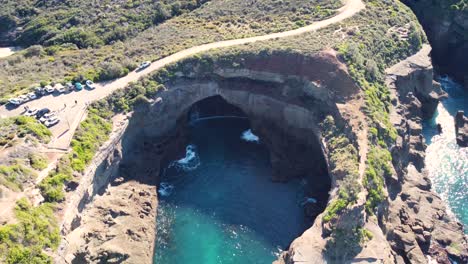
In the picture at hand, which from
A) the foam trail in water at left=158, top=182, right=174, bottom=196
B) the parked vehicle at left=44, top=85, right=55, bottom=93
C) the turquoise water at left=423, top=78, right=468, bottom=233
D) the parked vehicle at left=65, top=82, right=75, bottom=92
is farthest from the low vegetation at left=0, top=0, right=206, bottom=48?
the turquoise water at left=423, top=78, right=468, bottom=233

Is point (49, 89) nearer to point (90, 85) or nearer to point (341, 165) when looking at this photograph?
point (90, 85)

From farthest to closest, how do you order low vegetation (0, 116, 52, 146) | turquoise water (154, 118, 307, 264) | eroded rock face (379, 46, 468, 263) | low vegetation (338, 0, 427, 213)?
low vegetation (338, 0, 427, 213), eroded rock face (379, 46, 468, 263), turquoise water (154, 118, 307, 264), low vegetation (0, 116, 52, 146)

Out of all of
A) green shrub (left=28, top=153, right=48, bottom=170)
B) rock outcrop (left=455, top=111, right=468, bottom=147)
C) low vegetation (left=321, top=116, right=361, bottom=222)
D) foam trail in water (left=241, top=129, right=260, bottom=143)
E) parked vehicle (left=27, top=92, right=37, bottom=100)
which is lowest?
rock outcrop (left=455, top=111, right=468, bottom=147)

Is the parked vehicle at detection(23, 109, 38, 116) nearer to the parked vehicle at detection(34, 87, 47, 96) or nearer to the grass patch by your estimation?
the parked vehicle at detection(34, 87, 47, 96)

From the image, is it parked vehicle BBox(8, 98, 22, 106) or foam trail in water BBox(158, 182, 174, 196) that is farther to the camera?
foam trail in water BBox(158, 182, 174, 196)

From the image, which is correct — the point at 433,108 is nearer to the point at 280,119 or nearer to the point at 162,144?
the point at 280,119

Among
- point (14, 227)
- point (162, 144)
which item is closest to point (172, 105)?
point (162, 144)

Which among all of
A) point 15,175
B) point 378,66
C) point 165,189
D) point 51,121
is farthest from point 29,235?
point 378,66

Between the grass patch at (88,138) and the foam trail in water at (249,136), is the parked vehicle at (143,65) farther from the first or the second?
the foam trail in water at (249,136)
